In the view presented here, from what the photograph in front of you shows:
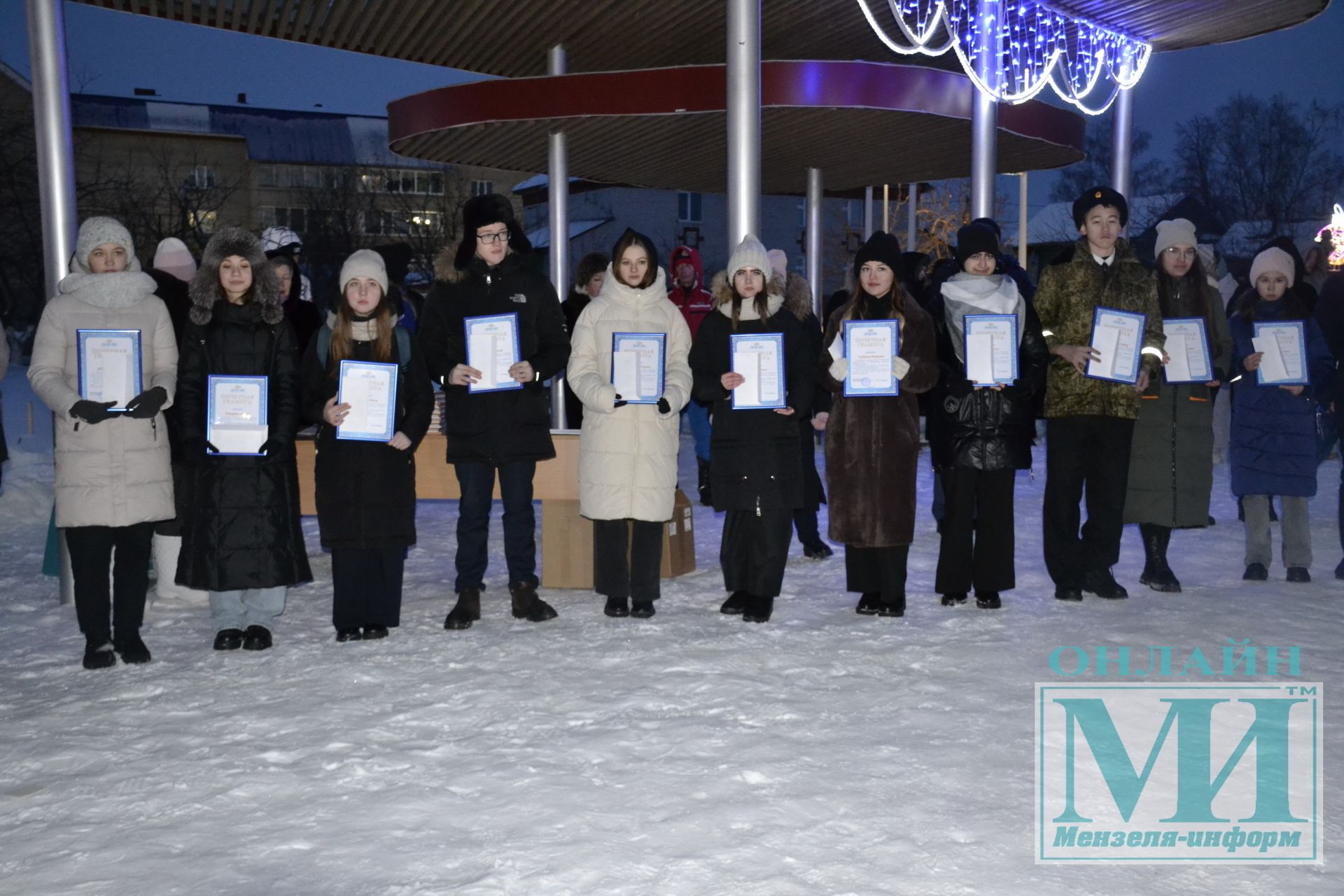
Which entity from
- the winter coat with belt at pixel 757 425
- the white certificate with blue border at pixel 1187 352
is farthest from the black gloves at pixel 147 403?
the white certificate with blue border at pixel 1187 352

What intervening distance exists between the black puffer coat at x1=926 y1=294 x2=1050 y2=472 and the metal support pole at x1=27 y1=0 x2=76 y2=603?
488 centimetres

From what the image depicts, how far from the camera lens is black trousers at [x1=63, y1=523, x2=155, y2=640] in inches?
213

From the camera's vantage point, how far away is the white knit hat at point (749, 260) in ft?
20.2

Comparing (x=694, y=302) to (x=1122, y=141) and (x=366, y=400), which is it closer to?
(x=366, y=400)

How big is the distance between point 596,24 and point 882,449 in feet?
23.1

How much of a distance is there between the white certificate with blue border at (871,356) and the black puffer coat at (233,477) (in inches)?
108

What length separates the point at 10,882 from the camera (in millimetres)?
3250

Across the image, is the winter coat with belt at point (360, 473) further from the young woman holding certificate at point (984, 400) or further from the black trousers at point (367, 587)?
the young woman holding certificate at point (984, 400)

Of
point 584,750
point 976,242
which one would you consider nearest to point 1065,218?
point 976,242

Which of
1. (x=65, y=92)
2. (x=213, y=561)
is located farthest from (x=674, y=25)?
(x=213, y=561)

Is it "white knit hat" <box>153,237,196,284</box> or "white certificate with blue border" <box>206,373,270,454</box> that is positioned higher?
"white knit hat" <box>153,237,196,284</box>

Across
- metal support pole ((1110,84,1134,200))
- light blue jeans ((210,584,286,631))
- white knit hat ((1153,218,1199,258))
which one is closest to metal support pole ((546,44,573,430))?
metal support pole ((1110,84,1134,200))

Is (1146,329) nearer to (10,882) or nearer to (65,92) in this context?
(10,882)

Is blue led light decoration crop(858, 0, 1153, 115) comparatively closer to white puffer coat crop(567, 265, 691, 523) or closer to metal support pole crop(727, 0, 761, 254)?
metal support pole crop(727, 0, 761, 254)
